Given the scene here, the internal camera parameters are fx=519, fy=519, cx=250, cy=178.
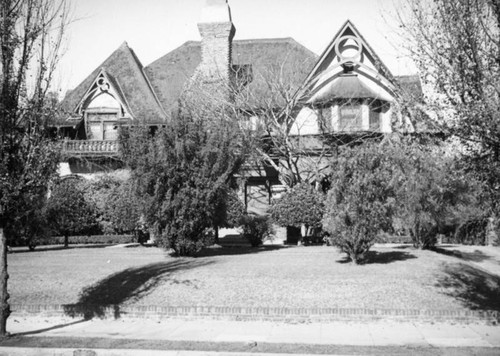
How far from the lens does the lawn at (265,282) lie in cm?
1192

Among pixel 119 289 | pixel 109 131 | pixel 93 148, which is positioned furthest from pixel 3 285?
pixel 109 131

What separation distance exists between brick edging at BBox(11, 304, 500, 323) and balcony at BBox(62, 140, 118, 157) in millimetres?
17133

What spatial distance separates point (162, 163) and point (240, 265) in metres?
4.21

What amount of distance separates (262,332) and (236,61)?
939 inches

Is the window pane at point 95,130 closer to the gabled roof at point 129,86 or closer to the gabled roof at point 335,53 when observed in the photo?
the gabled roof at point 129,86

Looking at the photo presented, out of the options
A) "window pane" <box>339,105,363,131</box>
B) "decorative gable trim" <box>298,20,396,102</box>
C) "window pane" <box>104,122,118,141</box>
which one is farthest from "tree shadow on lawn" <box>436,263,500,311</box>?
"window pane" <box>104,122,118,141</box>

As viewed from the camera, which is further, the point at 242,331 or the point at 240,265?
the point at 240,265

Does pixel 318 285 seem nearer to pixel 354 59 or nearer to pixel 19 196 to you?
pixel 19 196

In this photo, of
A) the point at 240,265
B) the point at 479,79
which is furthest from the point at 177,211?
the point at 479,79

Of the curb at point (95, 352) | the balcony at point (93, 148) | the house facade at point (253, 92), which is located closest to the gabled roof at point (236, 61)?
the house facade at point (253, 92)

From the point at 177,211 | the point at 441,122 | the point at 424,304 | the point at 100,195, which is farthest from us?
the point at 100,195

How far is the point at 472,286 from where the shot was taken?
12.7 metres

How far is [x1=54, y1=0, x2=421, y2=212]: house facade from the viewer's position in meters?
26.1

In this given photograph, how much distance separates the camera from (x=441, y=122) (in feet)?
33.6
